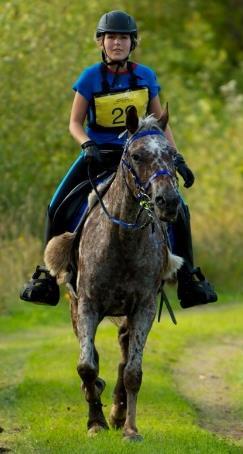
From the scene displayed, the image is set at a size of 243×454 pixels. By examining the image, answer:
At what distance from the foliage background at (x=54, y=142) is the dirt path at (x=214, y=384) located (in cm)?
447

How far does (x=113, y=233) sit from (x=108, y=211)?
22 centimetres

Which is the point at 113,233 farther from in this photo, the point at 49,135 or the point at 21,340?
the point at 49,135

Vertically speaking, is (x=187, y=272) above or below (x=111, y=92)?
below

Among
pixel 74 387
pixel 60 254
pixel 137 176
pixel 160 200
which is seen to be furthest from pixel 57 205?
pixel 74 387

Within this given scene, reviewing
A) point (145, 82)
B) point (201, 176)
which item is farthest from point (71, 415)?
point (201, 176)

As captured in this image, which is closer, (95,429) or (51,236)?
A: (95,429)

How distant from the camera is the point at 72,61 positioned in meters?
24.2

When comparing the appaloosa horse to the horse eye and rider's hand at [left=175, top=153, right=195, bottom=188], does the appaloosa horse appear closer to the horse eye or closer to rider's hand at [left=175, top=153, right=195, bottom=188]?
the horse eye

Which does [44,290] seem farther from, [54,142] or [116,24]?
[54,142]

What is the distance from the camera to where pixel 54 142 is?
2414cm

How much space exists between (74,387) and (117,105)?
12.4ft

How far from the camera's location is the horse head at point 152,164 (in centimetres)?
942

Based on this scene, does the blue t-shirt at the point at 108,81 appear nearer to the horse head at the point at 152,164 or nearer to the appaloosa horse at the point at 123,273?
the appaloosa horse at the point at 123,273

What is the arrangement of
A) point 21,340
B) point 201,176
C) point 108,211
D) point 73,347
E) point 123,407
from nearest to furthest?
point 108,211 < point 123,407 < point 73,347 < point 21,340 < point 201,176
